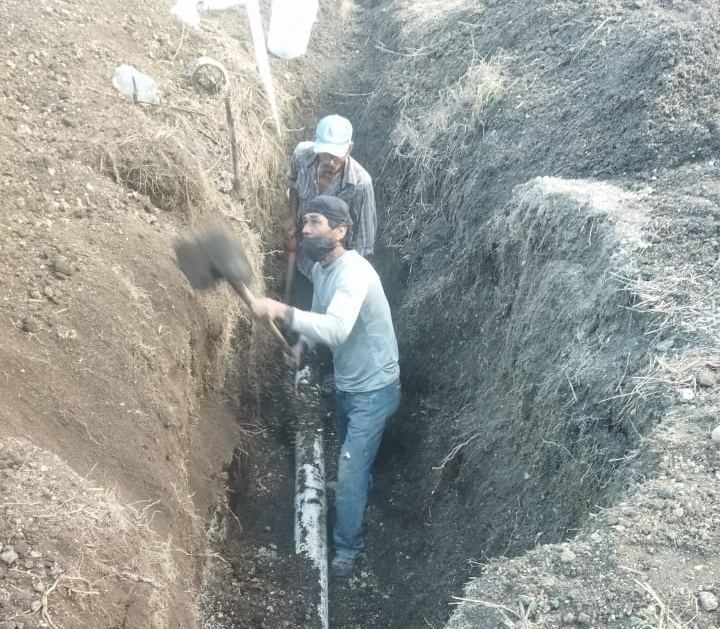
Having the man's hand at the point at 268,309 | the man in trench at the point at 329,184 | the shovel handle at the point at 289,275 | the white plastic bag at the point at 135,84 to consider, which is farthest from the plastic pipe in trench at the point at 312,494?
the white plastic bag at the point at 135,84

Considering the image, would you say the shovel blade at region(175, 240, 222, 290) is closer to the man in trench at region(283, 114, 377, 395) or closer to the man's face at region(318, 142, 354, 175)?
the man in trench at region(283, 114, 377, 395)

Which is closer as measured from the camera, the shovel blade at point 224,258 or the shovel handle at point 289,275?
the shovel blade at point 224,258

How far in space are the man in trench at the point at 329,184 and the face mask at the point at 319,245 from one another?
2.76 ft

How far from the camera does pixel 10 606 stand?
220cm

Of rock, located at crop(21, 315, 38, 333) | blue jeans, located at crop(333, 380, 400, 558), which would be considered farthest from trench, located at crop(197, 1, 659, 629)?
rock, located at crop(21, 315, 38, 333)

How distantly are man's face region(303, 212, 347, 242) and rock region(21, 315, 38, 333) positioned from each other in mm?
1542

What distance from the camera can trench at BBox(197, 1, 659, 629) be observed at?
3.45m

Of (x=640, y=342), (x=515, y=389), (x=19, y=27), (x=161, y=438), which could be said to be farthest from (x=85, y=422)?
(x=19, y=27)

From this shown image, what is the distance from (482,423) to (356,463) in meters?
0.80

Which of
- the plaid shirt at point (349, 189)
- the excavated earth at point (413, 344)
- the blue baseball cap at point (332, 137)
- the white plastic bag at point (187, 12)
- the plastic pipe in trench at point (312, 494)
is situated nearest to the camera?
the excavated earth at point (413, 344)

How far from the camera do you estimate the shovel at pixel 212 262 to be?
3756 mm

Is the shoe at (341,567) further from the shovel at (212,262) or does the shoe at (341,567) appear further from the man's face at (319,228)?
the man's face at (319,228)

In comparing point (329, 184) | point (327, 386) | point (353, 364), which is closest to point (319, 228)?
point (353, 364)

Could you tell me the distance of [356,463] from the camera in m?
4.40
